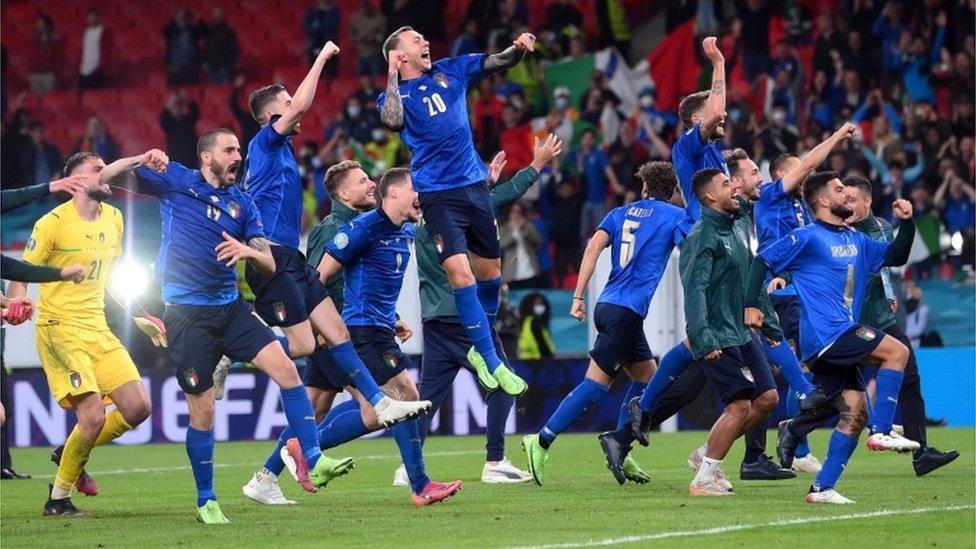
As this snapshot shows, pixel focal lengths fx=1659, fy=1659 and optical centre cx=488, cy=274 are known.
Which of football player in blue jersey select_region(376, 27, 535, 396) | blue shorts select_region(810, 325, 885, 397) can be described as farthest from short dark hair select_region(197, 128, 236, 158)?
blue shorts select_region(810, 325, 885, 397)

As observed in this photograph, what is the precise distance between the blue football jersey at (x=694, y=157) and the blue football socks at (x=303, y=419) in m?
3.01

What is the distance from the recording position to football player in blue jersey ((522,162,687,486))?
1107 centimetres

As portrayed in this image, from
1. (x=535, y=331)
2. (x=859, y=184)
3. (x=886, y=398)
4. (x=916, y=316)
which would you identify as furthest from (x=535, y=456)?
(x=916, y=316)

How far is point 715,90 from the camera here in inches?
414

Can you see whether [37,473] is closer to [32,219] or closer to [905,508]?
[905,508]

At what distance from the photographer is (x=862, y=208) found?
1212 cm

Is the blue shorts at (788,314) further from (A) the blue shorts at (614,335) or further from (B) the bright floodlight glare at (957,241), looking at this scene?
(B) the bright floodlight glare at (957,241)

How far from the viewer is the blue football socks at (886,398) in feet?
32.9

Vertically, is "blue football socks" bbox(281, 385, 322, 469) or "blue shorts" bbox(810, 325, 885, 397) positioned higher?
"blue shorts" bbox(810, 325, 885, 397)

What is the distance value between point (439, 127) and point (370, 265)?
1.25 m

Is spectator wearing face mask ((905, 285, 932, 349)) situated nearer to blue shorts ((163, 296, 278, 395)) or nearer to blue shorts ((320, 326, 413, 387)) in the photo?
blue shorts ((320, 326, 413, 387))

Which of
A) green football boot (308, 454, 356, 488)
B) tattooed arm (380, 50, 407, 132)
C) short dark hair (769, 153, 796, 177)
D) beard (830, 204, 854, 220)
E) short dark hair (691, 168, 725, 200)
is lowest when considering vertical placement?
green football boot (308, 454, 356, 488)

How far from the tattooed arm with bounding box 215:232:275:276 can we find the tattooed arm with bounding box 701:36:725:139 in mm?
3031

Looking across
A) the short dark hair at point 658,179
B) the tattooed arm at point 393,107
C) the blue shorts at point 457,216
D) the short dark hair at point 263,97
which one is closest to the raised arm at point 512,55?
the tattooed arm at point 393,107
